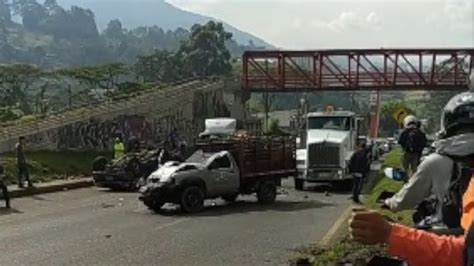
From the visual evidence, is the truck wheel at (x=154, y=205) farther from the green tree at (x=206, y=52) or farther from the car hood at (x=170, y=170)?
the green tree at (x=206, y=52)

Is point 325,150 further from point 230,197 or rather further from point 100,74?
point 100,74

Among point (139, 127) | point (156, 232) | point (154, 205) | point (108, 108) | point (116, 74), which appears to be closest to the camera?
point (156, 232)

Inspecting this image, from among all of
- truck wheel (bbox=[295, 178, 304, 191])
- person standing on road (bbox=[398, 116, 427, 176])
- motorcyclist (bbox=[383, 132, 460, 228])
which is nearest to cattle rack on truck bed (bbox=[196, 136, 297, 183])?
truck wheel (bbox=[295, 178, 304, 191])

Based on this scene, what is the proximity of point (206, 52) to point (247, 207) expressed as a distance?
60663mm

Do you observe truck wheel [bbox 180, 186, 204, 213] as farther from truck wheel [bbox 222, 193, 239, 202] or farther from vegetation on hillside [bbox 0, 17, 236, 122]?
vegetation on hillside [bbox 0, 17, 236, 122]

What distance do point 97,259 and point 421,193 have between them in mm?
7578

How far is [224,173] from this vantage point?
2097cm

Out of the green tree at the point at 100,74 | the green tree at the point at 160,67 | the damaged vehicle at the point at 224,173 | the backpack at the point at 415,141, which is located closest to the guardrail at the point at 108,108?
the green tree at the point at 100,74

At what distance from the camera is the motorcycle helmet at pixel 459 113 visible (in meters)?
3.45

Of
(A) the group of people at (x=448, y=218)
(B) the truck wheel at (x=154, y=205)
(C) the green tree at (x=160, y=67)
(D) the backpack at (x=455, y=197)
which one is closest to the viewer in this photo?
(A) the group of people at (x=448, y=218)

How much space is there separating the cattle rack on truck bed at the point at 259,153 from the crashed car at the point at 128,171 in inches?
169

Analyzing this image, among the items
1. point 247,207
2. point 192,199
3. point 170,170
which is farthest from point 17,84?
point 192,199

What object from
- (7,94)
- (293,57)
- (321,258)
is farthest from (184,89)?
(321,258)

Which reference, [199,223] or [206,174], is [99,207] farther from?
[199,223]
